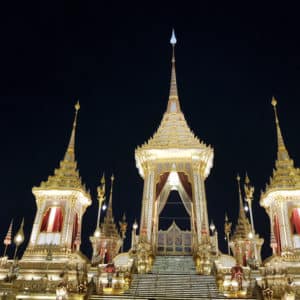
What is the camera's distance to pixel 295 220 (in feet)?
76.8

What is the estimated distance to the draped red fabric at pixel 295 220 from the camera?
75.8 feet

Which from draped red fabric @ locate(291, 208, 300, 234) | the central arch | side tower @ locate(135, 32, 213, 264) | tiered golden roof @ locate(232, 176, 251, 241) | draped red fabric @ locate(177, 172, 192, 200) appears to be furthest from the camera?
tiered golden roof @ locate(232, 176, 251, 241)

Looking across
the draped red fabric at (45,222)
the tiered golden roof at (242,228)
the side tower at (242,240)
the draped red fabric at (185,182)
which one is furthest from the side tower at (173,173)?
the tiered golden roof at (242,228)

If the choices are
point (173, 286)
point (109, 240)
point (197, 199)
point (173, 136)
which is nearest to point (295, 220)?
point (197, 199)

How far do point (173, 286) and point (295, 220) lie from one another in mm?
10200

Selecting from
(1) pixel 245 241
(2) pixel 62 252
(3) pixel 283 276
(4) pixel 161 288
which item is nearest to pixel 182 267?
(4) pixel 161 288

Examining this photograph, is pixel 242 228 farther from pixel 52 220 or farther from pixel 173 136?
pixel 52 220

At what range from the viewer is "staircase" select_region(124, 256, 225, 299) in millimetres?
16812

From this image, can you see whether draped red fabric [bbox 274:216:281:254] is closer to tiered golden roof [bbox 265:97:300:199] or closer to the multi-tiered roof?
tiered golden roof [bbox 265:97:300:199]

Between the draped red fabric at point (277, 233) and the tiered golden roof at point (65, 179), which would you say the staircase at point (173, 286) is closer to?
the draped red fabric at point (277, 233)

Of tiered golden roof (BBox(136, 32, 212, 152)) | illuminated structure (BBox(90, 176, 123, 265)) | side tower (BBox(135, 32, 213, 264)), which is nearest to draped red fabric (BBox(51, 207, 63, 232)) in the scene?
side tower (BBox(135, 32, 213, 264))

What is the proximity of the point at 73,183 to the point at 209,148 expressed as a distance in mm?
10184

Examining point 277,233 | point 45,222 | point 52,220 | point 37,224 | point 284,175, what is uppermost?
point 284,175

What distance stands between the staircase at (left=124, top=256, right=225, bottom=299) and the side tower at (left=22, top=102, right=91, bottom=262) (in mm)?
6125
